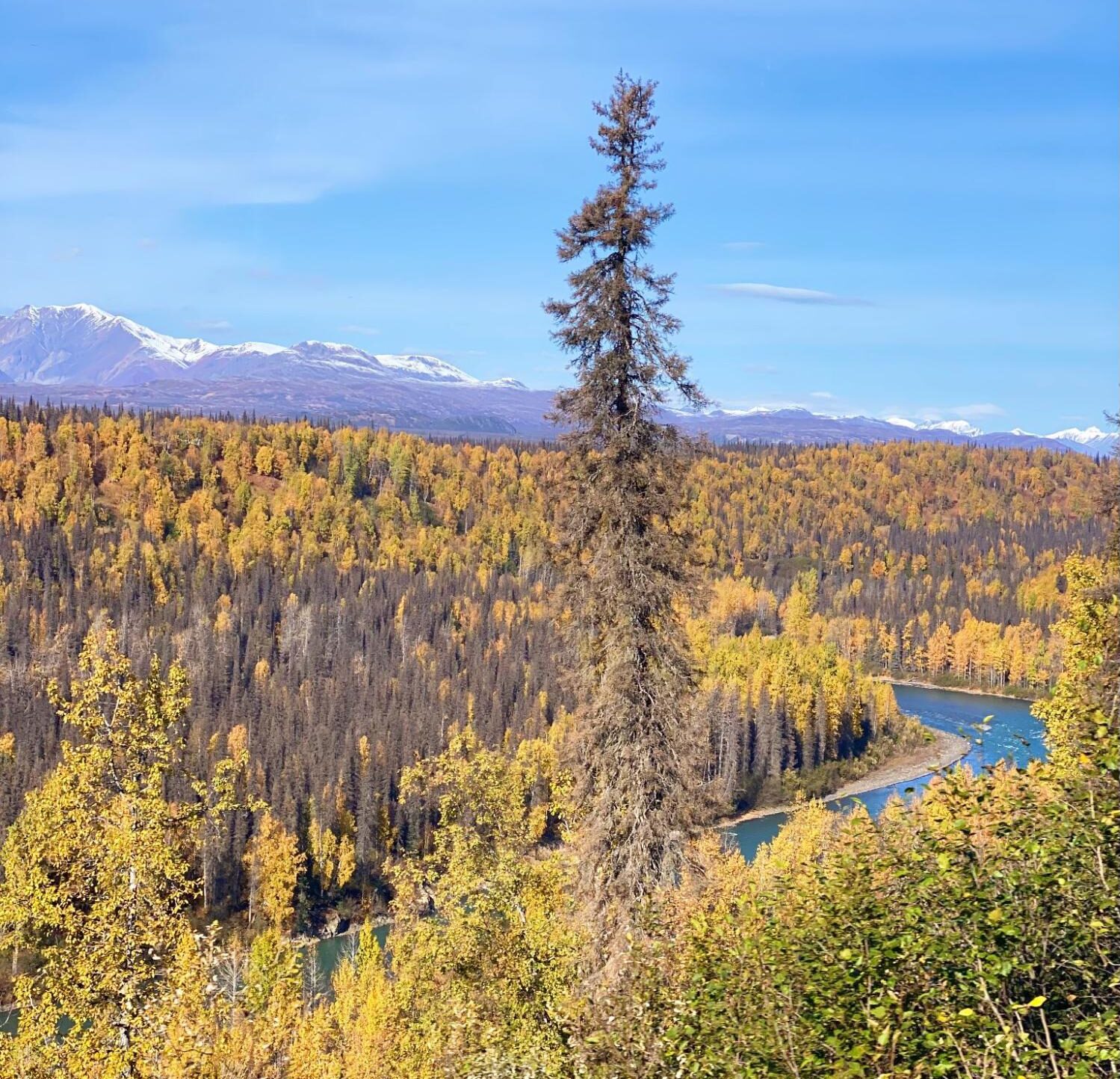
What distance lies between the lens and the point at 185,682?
46.0 feet

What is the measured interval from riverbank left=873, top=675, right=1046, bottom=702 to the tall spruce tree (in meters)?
126

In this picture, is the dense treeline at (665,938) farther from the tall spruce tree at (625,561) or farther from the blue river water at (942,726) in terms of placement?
the blue river water at (942,726)

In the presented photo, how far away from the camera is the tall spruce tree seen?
49.8ft

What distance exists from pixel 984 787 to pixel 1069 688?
44.2 ft

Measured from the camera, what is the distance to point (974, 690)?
148 meters

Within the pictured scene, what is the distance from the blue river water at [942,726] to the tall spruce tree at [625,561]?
3728 centimetres

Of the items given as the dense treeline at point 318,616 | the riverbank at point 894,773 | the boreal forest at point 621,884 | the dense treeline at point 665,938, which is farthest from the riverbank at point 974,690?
the dense treeline at point 665,938

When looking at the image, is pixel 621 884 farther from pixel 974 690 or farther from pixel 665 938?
pixel 974 690

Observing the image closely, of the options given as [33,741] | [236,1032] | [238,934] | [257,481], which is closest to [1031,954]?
[236,1032]

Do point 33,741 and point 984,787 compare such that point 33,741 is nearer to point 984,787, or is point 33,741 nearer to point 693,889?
point 693,889

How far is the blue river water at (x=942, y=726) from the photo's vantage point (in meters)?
75.8

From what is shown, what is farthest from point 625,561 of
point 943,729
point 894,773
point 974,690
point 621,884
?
point 974,690

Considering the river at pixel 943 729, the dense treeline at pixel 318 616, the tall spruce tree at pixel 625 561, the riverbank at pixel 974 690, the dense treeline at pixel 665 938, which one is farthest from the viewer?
the riverbank at pixel 974 690

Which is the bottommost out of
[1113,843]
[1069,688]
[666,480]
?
[1069,688]
